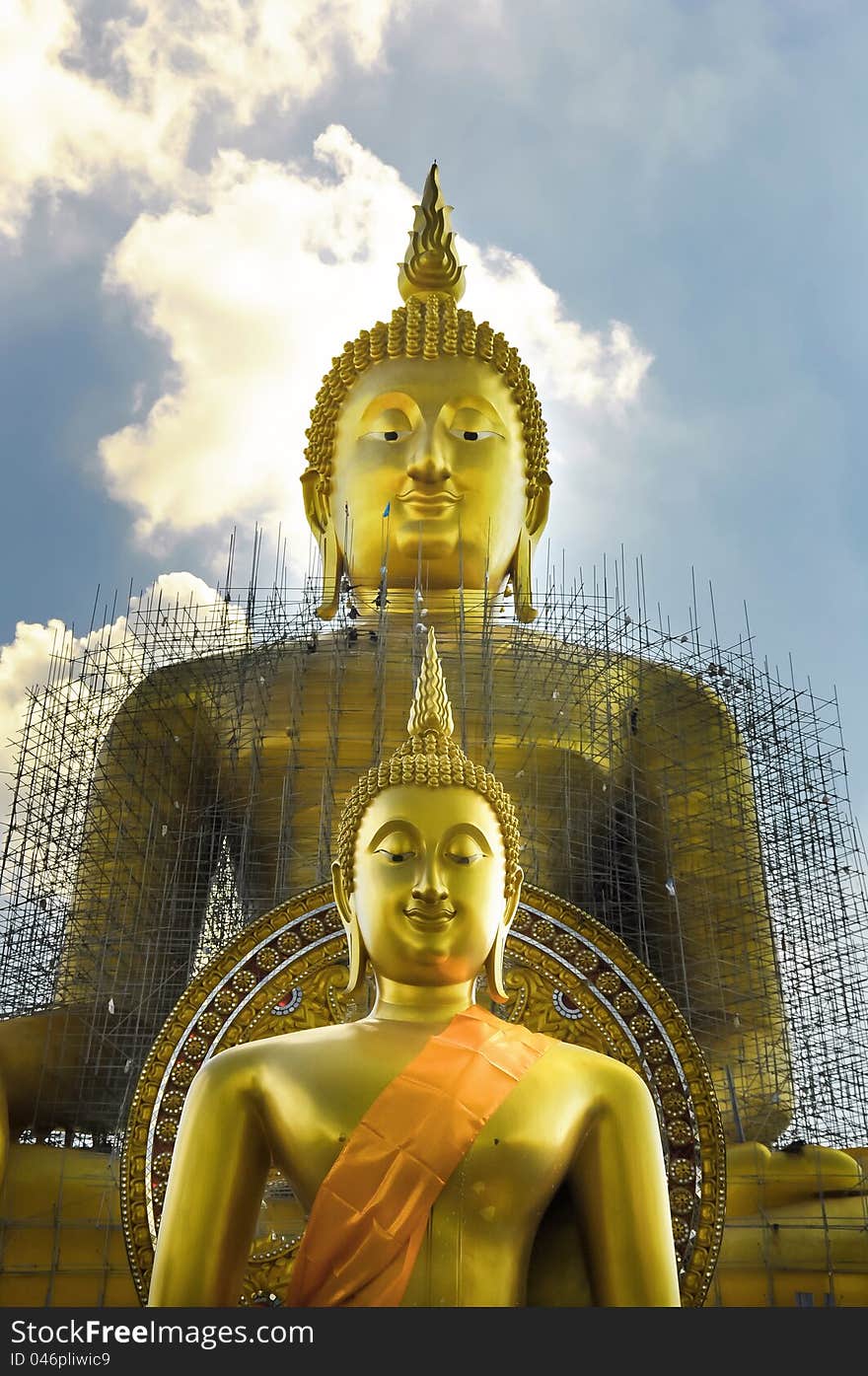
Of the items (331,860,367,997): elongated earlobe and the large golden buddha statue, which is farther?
the large golden buddha statue

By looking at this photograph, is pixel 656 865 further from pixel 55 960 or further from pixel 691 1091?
pixel 55 960

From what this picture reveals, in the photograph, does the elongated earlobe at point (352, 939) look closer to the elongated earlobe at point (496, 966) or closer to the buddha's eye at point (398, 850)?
the buddha's eye at point (398, 850)

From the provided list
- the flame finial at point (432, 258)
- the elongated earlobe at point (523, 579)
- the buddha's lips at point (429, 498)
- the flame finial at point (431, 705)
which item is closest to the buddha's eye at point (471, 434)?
the buddha's lips at point (429, 498)

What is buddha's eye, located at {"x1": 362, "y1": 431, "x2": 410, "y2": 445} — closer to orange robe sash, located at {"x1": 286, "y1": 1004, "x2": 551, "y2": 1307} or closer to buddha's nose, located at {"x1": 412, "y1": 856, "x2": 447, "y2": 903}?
buddha's nose, located at {"x1": 412, "y1": 856, "x2": 447, "y2": 903}

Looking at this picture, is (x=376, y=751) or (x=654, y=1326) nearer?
(x=654, y=1326)

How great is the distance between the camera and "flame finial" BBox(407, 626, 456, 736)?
4281 mm

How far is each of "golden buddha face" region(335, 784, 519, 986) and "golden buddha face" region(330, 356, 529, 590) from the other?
10.6 ft

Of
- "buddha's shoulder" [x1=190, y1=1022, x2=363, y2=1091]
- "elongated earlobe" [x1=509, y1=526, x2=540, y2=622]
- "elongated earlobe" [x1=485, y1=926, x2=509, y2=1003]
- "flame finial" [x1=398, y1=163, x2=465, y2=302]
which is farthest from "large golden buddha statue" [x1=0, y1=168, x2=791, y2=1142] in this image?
"buddha's shoulder" [x1=190, y1=1022, x2=363, y2=1091]

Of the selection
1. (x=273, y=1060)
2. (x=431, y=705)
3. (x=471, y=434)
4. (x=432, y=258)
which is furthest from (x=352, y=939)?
(x=432, y=258)

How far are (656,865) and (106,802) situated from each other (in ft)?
8.70

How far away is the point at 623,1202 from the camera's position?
3482 mm

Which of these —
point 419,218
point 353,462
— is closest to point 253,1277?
point 353,462

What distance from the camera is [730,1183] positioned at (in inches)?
217

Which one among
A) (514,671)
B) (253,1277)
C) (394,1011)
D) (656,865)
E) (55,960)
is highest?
(514,671)
